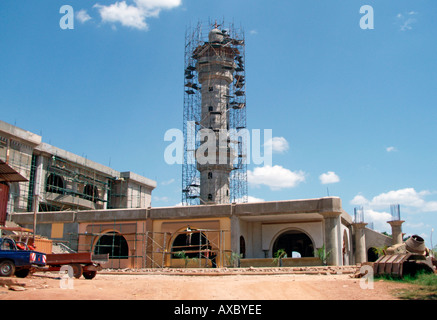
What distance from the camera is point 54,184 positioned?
43.1 meters

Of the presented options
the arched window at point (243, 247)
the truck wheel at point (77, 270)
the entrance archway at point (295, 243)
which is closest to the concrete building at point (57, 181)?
the truck wheel at point (77, 270)

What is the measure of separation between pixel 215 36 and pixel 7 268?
39.1m

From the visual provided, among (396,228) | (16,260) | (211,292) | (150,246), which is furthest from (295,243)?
(211,292)

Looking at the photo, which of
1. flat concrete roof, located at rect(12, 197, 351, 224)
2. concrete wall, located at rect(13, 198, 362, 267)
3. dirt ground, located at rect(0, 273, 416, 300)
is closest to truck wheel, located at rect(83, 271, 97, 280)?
dirt ground, located at rect(0, 273, 416, 300)

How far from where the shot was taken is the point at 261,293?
1269 centimetres

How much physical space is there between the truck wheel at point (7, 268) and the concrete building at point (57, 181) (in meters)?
14.0

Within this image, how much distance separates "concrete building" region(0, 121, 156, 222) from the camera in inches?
1435

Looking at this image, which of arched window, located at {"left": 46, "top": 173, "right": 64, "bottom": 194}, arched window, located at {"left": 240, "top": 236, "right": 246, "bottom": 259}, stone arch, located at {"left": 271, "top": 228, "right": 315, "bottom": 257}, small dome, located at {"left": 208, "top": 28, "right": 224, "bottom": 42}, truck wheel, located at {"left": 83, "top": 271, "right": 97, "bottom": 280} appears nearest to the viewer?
truck wheel, located at {"left": 83, "top": 271, "right": 97, "bottom": 280}

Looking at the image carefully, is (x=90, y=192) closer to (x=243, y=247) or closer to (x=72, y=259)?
(x=243, y=247)

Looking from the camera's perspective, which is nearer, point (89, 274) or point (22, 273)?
point (22, 273)

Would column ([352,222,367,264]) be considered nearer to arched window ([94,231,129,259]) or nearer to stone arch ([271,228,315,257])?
stone arch ([271,228,315,257])

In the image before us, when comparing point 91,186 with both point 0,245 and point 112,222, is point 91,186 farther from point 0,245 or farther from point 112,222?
point 0,245

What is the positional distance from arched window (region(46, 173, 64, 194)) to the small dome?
871 inches
